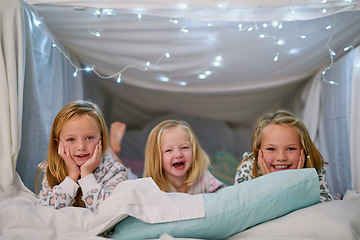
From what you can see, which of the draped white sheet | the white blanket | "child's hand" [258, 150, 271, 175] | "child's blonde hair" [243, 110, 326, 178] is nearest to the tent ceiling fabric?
the draped white sheet

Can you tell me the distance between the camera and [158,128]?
1.58 meters

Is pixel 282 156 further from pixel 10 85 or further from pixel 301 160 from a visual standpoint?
pixel 10 85

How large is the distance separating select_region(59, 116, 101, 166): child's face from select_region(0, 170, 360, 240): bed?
336mm

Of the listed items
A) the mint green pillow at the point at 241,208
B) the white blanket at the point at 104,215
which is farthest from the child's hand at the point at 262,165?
the white blanket at the point at 104,215

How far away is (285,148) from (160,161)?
516mm

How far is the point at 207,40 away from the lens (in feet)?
5.90

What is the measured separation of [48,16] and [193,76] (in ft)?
2.91

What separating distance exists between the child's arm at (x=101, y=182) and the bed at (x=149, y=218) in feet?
0.61

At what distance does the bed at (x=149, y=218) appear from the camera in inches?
36.8

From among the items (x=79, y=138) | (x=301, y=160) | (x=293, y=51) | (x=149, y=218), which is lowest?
(x=149, y=218)

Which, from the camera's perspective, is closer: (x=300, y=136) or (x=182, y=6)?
(x=300, y=136)

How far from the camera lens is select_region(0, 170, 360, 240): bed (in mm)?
935

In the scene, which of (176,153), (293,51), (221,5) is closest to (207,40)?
(221,5)

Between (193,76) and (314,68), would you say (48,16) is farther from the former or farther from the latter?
(314,68)
